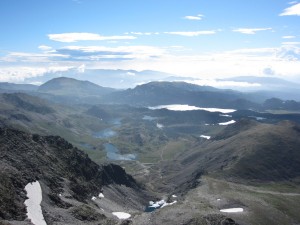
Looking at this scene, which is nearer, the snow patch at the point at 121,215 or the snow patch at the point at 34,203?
the snow patch at the point at 34,203

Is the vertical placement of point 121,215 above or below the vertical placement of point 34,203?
below

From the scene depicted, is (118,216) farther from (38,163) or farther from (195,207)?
(38,163)

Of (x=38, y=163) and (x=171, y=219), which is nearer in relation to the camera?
(x=171, y=219)

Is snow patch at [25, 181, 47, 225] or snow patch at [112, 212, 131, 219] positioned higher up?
snow patch at [25, 181, 47, 225]

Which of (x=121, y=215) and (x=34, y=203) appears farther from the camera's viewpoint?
(x=121, y=215)

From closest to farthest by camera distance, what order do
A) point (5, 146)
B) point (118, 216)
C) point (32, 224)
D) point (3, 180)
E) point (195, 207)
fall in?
point (32, 224) → point (3, 180) → point (195, 207) → point (118, 216) → point (5, 146)

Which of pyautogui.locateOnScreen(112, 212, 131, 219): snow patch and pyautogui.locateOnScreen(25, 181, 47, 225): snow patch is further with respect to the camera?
pyautogui.locateOnScreen(112, 212, 131, 219): snow patch

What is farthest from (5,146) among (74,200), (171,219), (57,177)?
(171,219)

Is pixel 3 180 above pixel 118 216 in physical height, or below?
above
